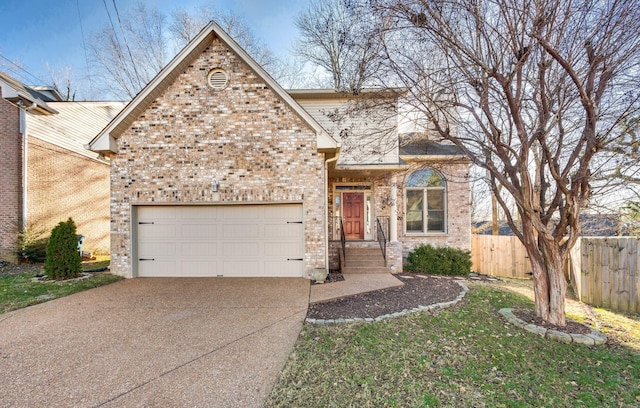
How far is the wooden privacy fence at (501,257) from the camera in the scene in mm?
10805

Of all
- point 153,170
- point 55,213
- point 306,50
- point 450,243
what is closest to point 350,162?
point 450,243

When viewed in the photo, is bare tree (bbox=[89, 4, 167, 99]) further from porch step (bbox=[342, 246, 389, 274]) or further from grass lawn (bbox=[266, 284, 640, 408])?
grass lawn (bbox=[266, 284, 640, 408])

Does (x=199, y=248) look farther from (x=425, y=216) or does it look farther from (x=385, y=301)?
(x=425, y=216)

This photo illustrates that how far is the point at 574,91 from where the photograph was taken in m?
4.55

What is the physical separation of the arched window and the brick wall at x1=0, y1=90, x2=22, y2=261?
14391mm

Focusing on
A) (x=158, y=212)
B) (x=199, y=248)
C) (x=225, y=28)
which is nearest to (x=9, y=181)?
(x=158, y=212)

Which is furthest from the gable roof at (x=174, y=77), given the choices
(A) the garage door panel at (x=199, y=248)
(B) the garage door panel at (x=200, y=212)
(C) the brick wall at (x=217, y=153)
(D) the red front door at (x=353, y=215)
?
(D) the red front door at (x=353, y=215)

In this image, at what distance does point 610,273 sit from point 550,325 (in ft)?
11.0

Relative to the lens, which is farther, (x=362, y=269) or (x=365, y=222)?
(x=365, y=222)

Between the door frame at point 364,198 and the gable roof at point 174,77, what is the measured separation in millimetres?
3793

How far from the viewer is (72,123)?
1284cm

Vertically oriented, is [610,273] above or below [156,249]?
Result: below

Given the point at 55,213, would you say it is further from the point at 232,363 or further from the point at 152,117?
the point at 232,363

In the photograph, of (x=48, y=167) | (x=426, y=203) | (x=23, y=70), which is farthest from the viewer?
(x=23, y=70)
